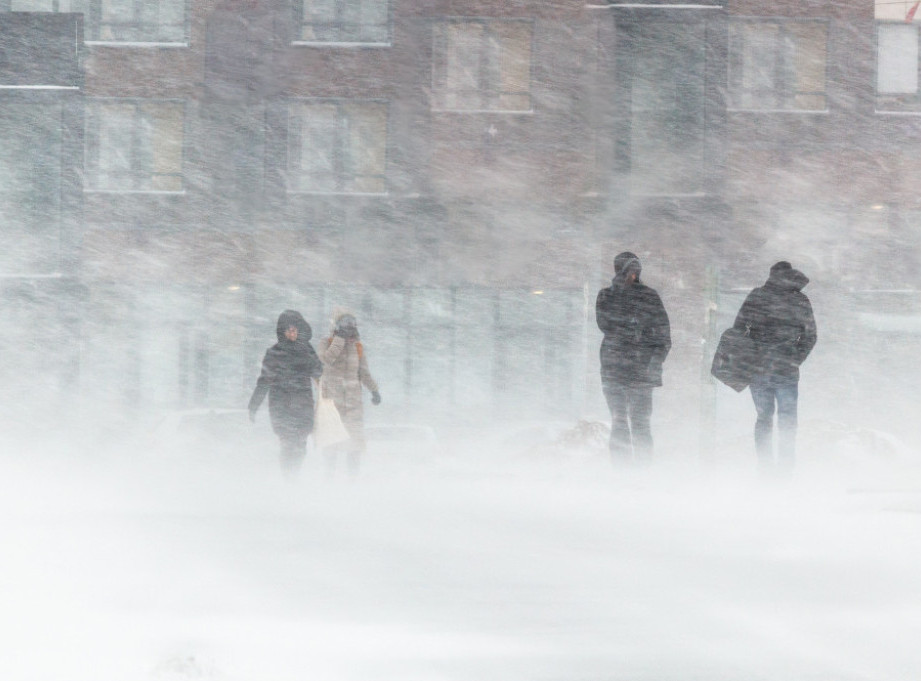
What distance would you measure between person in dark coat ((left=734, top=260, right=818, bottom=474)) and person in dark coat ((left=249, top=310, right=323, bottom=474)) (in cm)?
400

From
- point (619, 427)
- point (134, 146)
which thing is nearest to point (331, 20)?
point (134, 146)

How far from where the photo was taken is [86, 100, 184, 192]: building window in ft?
104

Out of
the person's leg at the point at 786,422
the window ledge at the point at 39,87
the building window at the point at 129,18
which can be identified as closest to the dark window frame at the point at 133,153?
the window ledge at the point at 39,87

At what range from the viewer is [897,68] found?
104 feet

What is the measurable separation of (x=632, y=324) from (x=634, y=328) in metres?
0.05

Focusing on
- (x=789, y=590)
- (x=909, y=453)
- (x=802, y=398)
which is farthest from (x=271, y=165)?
(x=789, y=590)

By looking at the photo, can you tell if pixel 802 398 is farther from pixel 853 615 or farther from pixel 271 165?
pixel 853 615

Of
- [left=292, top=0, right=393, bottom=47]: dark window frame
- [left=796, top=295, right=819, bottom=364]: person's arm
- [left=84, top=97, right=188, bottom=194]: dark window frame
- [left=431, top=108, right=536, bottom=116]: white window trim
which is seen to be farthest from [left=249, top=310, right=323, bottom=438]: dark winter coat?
[left=292, top=0, right=393, bottom=47]: dark window frame

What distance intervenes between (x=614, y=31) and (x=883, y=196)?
653 cm

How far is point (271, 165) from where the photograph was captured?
31828 mm

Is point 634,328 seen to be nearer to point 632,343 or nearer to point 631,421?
point 632,343

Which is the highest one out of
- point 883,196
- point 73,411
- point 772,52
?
point 772,52

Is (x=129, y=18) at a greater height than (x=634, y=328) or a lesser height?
greater

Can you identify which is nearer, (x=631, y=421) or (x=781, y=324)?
(x=781, y=324)
